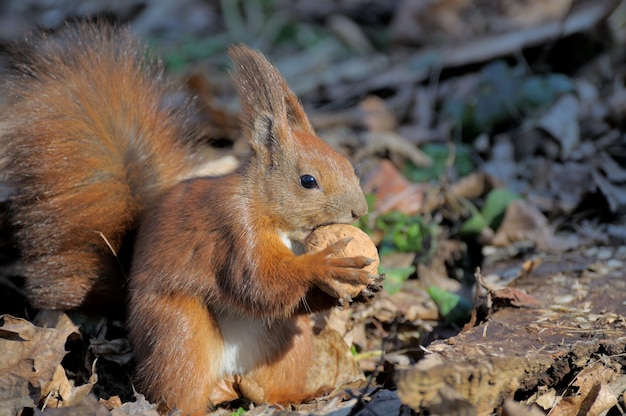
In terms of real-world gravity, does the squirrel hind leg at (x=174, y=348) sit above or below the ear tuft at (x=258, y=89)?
below

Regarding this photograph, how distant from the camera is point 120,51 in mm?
3133

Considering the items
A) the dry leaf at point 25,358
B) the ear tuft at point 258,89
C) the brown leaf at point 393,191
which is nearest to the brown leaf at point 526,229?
the brown leaf at point 393,191

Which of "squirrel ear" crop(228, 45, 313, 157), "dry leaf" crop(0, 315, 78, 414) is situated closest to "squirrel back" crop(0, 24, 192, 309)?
"dry leaf" crop(0, 315, 78, 414)

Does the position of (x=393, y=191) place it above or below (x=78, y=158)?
below

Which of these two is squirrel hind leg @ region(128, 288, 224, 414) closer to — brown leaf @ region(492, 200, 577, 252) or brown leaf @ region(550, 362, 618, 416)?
brown leaf @ region(550, 362, 618, 416)

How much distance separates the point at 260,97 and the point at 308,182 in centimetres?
39

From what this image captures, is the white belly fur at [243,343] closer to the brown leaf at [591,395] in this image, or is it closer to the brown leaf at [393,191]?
the brown leaf at [591,395]

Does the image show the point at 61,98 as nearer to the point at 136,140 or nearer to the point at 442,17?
the point at 136,140

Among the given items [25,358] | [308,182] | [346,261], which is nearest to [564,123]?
[308,182]

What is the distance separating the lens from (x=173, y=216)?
2.74m

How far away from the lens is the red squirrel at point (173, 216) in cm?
262

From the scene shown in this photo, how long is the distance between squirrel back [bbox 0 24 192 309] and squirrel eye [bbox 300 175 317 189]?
2.35 ft

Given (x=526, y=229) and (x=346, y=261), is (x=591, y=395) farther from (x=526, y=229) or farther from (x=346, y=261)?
(x=526, y=229)

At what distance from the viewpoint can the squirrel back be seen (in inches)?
111
